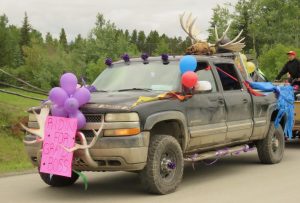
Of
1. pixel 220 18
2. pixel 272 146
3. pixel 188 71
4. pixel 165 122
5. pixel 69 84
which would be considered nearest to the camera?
pixel 69 84

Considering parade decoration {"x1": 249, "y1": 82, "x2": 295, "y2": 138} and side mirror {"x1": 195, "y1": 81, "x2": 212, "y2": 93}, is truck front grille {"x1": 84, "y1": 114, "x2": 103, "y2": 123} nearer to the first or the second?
side mirror {"x1": 195, "y1": 81, "x2": 212, "y2": 93}

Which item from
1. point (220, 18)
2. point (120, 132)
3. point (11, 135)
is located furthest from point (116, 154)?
point (220, 18)

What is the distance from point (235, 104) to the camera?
912cm

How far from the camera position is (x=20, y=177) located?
9.34 m

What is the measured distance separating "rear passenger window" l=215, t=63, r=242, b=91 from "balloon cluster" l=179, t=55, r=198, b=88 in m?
1.14

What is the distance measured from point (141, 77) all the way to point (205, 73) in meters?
1.09

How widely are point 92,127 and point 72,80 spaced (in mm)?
703

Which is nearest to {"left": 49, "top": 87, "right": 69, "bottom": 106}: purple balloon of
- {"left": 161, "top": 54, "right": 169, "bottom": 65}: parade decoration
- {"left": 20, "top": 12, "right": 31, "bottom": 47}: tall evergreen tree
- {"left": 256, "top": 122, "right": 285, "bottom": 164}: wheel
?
{"left": 161, "top": 54, "right": 169, "bottom": 65}: parade decoration

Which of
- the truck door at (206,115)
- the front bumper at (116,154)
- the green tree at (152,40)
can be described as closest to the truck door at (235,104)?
the truck door at (206,115)

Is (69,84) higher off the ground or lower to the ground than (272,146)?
higher

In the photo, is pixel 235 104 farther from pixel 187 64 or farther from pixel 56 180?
pixel 56 180

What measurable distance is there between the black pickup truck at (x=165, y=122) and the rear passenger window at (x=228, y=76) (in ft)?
0.05

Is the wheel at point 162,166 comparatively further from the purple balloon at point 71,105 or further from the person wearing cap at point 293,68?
the person wearing cap at point 293,68

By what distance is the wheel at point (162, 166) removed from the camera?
7.25 m
